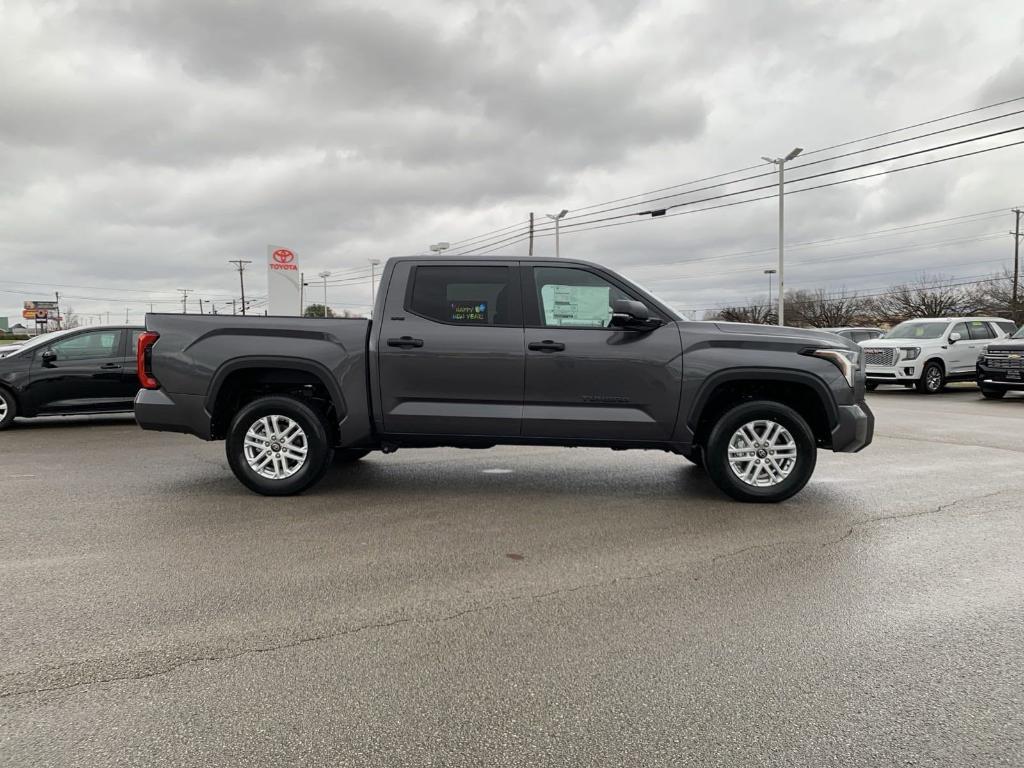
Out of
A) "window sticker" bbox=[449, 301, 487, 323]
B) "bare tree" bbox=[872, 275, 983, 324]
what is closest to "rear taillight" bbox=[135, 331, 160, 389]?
"window sticker" bbox=[449, 301, 487, 323]

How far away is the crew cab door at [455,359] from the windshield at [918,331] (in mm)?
15953

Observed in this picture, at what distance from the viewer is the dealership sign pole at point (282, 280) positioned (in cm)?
2414

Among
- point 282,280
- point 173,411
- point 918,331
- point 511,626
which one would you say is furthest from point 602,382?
point 282,280

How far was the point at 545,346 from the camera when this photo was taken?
5719mm

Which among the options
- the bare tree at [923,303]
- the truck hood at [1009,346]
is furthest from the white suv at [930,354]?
the bare tree at [923,303]

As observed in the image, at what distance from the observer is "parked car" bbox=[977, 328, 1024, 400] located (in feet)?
48.9

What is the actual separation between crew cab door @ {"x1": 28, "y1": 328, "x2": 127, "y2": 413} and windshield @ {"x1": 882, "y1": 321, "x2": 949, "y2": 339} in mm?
17791

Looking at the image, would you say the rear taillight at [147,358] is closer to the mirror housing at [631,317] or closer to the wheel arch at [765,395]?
the mirror housing at [631,317]

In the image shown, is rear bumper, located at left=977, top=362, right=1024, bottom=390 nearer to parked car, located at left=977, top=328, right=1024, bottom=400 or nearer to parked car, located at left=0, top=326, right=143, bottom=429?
parked car, located at left=977, top=328, right=1024, bottom=400

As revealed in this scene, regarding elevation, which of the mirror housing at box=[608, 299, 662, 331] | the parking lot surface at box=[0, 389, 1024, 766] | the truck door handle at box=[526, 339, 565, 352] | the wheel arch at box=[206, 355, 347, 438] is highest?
the mirror housing at box=[608, 299, 662, 331]

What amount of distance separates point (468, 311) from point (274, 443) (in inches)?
77.4

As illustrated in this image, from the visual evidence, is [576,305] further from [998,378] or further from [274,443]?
[998,378]

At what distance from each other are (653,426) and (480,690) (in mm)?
3328

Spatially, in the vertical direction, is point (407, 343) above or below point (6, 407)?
above
